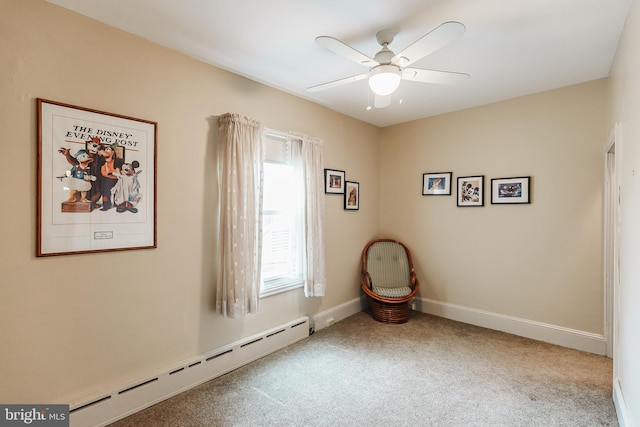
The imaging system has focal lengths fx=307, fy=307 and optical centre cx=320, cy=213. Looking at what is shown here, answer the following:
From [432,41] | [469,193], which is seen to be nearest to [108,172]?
[432,41]

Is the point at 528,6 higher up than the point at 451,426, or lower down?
higher up

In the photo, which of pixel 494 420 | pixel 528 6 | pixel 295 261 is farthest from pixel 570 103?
pixel 295 261

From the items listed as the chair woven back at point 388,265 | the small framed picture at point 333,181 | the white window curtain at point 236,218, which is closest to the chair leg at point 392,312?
the chair woven back at point 388,265

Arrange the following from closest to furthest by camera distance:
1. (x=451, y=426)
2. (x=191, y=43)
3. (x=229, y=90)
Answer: (x=451, y=426) < (x=191, y=43) < (x=229, y=90)

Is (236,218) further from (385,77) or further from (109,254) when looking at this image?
(385,77)

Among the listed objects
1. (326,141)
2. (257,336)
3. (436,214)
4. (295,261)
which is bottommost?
(257,336)

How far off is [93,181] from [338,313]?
2.89m

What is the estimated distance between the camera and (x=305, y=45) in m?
2.33

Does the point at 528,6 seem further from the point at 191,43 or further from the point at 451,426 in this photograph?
the point at 451,426

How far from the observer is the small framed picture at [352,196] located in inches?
156

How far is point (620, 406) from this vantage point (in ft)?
6.51

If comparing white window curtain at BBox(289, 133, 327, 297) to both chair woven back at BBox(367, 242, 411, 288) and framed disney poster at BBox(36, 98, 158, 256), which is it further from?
framed disney poster at BBox(36, 98, 158, 256)

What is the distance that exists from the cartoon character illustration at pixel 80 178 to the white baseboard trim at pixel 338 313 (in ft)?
8.25

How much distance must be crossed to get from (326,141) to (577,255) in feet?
9.35
